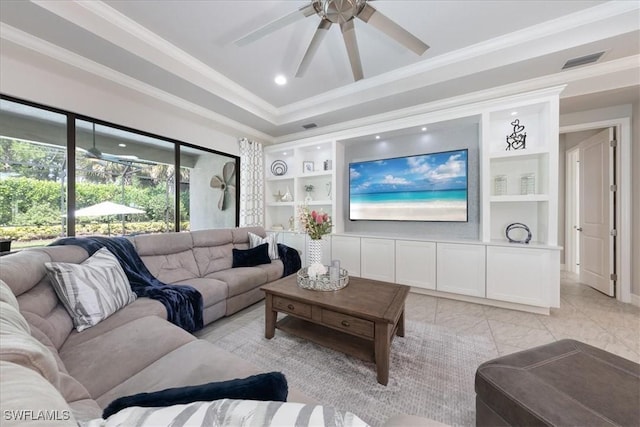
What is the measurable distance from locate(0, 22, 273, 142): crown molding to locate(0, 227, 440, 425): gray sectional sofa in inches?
69.5

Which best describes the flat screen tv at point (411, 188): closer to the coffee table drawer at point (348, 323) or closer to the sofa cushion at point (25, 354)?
the coffee table drawer at point (348, 323)

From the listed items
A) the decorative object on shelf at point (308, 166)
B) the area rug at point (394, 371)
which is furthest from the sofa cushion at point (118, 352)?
the decorative object on shelf at point (308, 166)

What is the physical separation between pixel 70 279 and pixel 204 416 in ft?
5.89

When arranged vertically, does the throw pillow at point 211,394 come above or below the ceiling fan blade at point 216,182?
below

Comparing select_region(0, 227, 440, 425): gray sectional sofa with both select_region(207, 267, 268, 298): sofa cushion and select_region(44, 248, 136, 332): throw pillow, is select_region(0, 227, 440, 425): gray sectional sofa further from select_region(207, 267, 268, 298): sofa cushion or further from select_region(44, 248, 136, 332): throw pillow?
select_region(207, 267, 268, 298): sofa cushion

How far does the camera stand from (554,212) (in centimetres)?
269

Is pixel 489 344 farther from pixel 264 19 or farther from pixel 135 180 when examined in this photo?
pixel 135 180

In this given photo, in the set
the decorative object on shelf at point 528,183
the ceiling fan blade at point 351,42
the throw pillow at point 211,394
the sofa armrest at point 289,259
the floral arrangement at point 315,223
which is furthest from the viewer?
the sofa armrest at point 289,259

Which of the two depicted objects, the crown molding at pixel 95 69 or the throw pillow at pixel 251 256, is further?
the throw pillow at pixel 251 256

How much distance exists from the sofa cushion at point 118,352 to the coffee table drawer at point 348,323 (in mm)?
940

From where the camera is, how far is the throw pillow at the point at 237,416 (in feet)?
1.49

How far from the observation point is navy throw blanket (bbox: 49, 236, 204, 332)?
6.52 ft

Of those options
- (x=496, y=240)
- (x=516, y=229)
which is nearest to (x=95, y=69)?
(x=496, y=240)

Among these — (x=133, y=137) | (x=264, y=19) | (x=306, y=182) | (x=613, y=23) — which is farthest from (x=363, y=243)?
(x=133, y=137)
